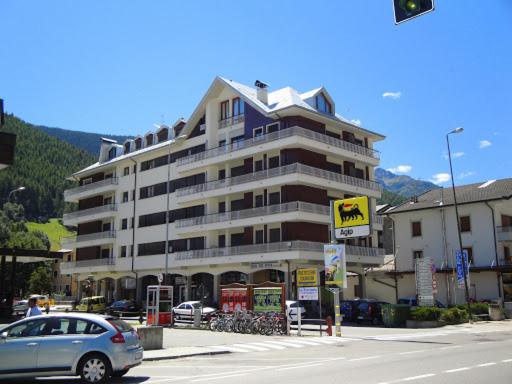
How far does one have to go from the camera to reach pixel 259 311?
98.8 feet

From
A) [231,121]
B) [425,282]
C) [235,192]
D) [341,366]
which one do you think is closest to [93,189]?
[231,121]

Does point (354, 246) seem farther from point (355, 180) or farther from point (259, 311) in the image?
point (259, 311)

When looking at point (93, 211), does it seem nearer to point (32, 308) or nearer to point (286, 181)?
point (286, 181)

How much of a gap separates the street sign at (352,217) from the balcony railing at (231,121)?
21.6m

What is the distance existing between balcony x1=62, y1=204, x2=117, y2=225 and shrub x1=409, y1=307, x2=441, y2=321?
1509 inches

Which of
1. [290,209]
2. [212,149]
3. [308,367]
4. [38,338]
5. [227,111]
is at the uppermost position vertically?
[227,111]

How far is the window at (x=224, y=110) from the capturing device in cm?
5159

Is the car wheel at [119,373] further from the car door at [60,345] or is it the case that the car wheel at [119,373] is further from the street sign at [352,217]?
the street sign at [352,217]

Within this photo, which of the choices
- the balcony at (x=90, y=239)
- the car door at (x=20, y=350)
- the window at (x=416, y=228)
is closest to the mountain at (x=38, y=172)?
the balcony at (x=90, y=239)

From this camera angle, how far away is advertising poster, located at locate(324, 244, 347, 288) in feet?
93.9

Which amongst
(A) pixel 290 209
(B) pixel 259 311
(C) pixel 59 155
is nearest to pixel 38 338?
(B) pixel 259 311

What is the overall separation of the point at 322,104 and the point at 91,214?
30981 millimetres

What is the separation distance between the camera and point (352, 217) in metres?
29.5

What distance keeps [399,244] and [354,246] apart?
406 inches
